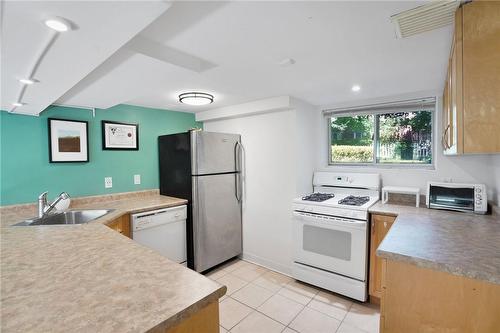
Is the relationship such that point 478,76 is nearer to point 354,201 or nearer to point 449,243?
point 449,243

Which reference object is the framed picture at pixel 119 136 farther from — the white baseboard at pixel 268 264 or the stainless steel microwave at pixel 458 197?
the stainless steel microwave at pixel 458 197

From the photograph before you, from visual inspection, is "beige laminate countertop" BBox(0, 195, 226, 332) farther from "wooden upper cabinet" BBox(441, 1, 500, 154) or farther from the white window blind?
the white window blind

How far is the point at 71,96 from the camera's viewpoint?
2133 mm

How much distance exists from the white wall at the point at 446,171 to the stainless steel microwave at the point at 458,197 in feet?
0.46

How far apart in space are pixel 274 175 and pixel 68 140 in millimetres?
2323

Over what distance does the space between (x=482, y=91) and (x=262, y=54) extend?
116cm

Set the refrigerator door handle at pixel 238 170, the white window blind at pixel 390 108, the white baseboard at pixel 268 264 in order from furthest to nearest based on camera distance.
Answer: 1. the refrigerator door handle at pixel 238 170
2. the white baseboard at pixel 268 264
3. the white window blind at pixel 390 108

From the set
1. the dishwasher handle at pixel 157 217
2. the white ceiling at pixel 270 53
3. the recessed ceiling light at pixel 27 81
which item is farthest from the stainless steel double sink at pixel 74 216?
the recessed ceiling light at pixel 27 81

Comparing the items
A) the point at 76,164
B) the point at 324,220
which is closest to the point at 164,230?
the point at 76,164

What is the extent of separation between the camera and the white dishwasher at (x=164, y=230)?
245 cm

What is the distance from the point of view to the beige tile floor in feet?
6.60

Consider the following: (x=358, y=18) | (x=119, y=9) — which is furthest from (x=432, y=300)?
(x=119, y=9)

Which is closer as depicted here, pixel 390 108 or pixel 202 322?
pixel 202 322

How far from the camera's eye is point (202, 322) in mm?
900
